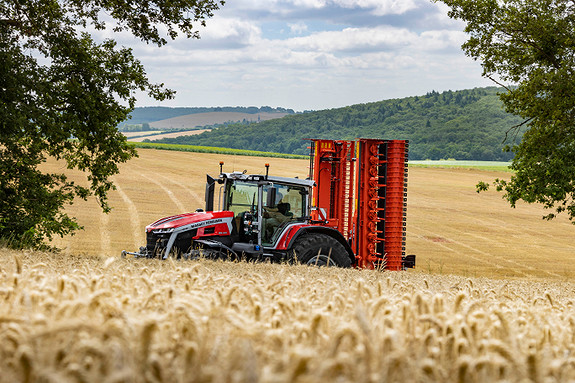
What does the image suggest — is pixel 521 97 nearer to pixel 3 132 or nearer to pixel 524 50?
pixel 524 50

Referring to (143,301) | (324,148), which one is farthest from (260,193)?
(143,301)

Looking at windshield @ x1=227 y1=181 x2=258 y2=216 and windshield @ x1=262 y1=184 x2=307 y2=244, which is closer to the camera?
windshield @ x1=262 y1=184 x2=307 y2=244

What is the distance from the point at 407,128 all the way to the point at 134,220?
11036 cm

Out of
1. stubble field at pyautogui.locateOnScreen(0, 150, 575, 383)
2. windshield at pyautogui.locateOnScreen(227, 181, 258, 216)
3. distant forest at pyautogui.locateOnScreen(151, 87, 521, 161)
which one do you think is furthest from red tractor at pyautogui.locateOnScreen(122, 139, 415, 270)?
distant forest at pyautogui.locateOnScreen(151, 87, 521, 161)

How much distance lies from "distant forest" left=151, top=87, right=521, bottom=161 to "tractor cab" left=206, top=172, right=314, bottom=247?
8828 cm

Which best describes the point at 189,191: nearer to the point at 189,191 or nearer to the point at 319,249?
the point at 189,191

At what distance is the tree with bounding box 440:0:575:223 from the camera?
18641 millimetres

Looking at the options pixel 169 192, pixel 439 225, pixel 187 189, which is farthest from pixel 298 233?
pixel 187 189

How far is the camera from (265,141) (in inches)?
4653

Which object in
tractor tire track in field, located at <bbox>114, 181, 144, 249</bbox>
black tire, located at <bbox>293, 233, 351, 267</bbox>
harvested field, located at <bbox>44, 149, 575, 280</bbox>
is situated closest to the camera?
black tire, located at <bbox>293, 233, 351, 267</bbox>

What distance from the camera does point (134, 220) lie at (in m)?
31.3

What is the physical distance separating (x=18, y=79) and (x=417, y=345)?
41.6 ft

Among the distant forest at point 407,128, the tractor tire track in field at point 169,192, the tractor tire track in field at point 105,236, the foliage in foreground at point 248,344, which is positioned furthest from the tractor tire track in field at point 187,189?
the distant forest at point 407,128

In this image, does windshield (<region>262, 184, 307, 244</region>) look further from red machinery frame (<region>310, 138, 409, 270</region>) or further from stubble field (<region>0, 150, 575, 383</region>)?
stubble field (<region>0, 150, 575, 383</region>)
